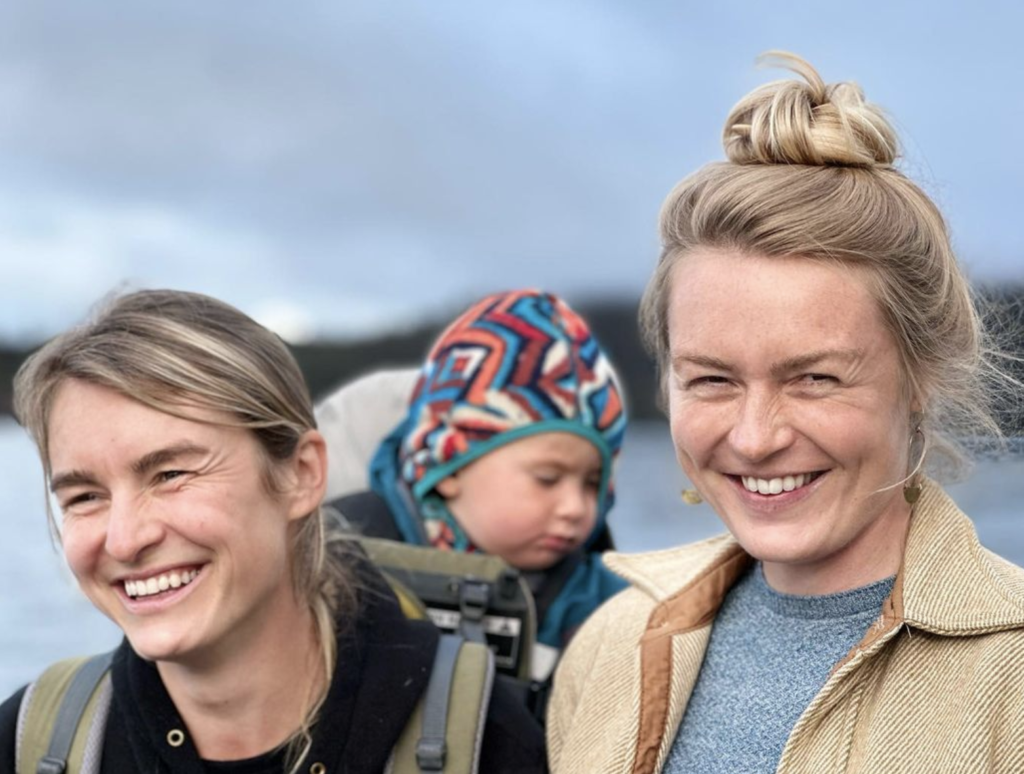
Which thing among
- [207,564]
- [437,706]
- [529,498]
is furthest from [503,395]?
[207,564]

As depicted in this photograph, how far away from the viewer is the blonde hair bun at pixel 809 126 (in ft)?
7.68

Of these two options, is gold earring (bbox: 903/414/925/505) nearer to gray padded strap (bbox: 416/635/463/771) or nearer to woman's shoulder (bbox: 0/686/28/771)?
gray padded strap (bbox: 416/635/463/771)

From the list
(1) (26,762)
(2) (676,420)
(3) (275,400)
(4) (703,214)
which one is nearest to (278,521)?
(3) (275,400)

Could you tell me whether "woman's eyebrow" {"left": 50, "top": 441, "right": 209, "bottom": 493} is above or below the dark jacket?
above

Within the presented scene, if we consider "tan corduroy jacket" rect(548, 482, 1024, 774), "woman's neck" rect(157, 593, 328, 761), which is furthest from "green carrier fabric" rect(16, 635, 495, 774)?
"tan corduroy jacket" rect(548, 482, 1024, 774)

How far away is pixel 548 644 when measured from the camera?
12.4 feet

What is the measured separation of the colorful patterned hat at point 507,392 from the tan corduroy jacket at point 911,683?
4.12 ft

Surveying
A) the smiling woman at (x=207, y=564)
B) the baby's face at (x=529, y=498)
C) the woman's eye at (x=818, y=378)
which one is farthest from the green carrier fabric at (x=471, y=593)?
the woman's eye at (x=818, y=378)

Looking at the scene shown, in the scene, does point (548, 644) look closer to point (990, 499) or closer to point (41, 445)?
point (990, 499)

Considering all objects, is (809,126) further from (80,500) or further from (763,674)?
(80,500)

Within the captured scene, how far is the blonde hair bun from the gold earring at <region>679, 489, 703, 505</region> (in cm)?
68

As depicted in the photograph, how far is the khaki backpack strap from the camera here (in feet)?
9.04

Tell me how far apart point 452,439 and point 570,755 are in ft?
4.38

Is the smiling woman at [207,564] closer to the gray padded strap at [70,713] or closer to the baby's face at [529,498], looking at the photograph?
the gray padded strap at [70,713]
